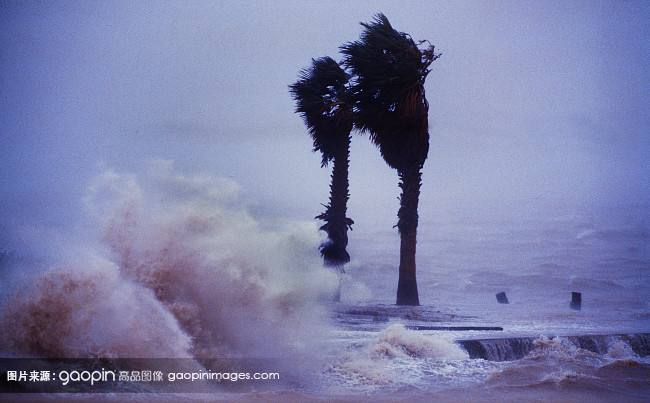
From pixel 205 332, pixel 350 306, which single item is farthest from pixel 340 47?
pixel 205 332

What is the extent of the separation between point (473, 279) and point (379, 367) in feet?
9.65

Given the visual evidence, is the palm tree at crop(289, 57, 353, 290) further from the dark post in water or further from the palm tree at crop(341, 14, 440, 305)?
the dark post in water

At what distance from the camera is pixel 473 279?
803cm

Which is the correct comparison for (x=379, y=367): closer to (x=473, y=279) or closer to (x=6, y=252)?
(x=473, y=279)

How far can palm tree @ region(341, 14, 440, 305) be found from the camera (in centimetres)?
709

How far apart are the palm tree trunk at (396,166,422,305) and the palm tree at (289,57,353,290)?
669 millimetres

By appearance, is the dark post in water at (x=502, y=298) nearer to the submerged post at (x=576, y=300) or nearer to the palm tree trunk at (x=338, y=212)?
the submerged post at (x=576, y=300)

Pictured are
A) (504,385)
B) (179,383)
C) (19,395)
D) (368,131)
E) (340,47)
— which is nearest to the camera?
(19,395)

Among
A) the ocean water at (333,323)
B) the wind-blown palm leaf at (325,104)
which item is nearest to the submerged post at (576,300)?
the ocean water at (333,323)

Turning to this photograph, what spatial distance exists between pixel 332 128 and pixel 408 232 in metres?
1.58

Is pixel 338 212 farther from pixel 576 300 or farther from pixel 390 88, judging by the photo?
pixel 576 300

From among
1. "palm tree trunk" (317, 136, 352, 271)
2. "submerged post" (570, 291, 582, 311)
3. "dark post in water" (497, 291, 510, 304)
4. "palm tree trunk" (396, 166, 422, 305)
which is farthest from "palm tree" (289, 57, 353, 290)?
"submerged post" (570, 291, 582, 311)

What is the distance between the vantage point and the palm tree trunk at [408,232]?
24.8 feet

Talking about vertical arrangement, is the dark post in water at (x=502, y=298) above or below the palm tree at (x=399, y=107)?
below
